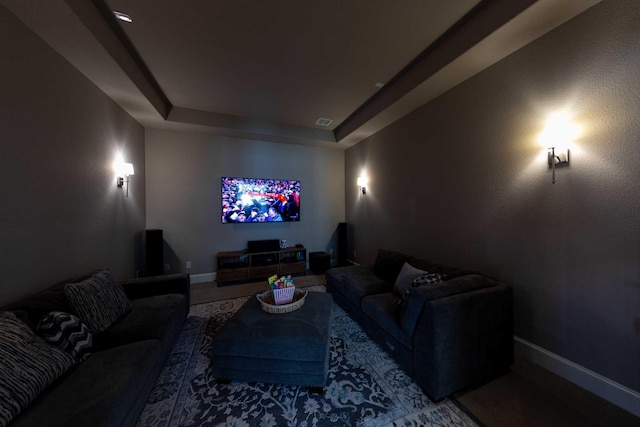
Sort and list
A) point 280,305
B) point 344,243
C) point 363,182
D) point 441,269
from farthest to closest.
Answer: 1. point 344,243
2. point 363,182
3. point 441,269
4. point 280,305

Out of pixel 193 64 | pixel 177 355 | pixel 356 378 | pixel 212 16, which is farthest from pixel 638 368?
pixel 193 64

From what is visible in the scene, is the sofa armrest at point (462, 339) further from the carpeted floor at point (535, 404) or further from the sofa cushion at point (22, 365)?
the sofa cushion at point (22, 365)

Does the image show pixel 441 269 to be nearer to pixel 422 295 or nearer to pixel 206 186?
pixel 422 295

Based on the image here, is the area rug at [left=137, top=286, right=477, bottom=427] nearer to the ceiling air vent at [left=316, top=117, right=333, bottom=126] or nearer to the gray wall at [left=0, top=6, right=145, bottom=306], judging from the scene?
the gray wall at [left=0, top=6, right=145, bottom=306]

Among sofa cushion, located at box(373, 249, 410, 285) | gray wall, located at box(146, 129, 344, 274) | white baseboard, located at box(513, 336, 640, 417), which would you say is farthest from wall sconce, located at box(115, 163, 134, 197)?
white baseboard, located at box(513, 336, 640, 417)

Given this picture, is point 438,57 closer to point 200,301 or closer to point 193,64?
point 193,64

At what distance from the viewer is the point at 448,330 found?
5.24 ft

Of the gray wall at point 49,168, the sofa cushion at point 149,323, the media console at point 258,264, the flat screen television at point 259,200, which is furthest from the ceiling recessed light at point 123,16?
the media console at point 258,264

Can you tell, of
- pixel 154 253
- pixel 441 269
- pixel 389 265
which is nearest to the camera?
pixel 441 269

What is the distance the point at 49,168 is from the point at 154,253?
1.85 meters

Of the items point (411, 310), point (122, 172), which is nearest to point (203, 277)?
point (122, 172)

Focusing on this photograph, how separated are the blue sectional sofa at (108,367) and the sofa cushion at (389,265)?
235cm

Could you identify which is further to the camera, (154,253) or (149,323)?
(154,253)

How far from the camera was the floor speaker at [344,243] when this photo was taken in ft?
16.2
